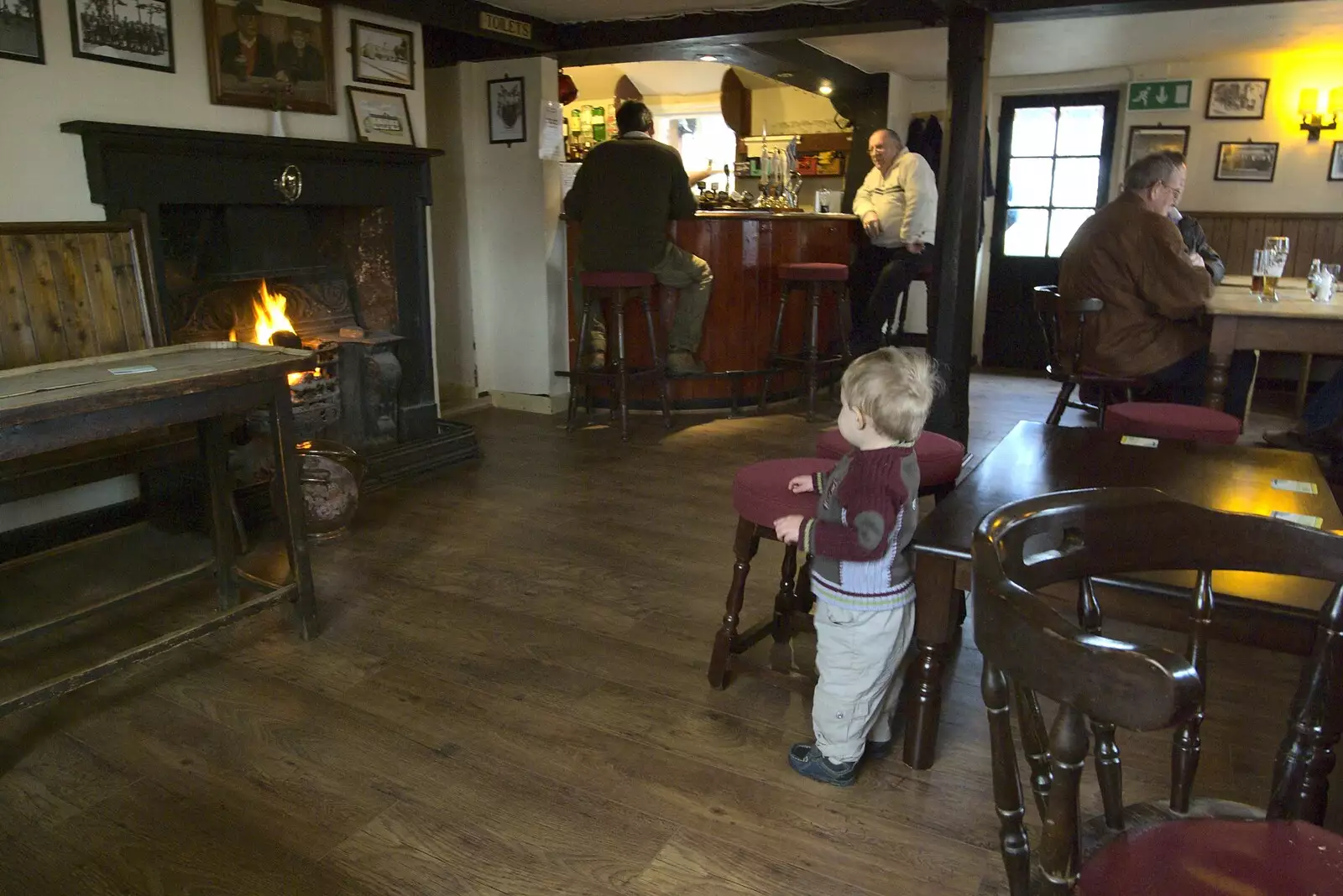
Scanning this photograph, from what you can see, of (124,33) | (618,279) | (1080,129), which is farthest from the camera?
(1080,129)

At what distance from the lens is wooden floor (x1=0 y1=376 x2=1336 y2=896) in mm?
1608

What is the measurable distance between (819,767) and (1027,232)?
19.2ft

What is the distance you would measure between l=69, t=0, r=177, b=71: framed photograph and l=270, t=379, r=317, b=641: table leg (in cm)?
156

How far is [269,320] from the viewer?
368cm

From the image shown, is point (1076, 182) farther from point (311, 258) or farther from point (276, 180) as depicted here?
point (276, 180)

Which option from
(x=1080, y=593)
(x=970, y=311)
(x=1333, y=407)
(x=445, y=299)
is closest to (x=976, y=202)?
(x=970, y=311)

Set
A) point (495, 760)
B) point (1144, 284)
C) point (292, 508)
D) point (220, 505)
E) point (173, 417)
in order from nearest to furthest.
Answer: point (495, 760), point (173, 417), point (292, 508), point (220, 505), point (1144, 284)

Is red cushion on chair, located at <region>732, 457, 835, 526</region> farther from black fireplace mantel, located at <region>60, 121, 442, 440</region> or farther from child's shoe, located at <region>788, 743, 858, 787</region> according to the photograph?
black fireplace mantel, located at <region>60, 121, 442, 440</region>

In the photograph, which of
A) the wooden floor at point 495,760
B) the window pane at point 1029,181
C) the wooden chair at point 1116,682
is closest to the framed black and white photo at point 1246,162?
the window pane at point 1029,181

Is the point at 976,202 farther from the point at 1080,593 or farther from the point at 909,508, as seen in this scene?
the point at 1080,593

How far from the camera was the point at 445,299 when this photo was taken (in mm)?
5387

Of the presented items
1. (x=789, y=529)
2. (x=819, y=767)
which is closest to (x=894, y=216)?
(x=789, y=529)

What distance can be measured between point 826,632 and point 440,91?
4.36m

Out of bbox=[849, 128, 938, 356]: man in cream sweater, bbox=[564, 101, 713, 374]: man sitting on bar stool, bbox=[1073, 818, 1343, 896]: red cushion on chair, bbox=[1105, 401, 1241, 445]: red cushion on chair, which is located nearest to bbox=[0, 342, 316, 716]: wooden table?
bbox=[1073, 818, 1343, 896]: red cushion on chair
